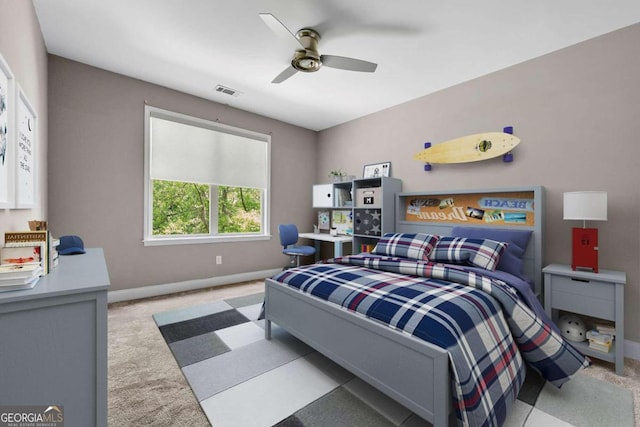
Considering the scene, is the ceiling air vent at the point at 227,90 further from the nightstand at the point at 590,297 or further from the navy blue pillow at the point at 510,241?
the nightstand at the point at 590,297

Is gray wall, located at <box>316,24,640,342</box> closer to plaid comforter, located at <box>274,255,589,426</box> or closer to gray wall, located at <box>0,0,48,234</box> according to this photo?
plaid comforter, located at <box>274,255,589,426</box>

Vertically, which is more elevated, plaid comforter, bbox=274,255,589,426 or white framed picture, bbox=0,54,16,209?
white framed picture, bbox=0,54,16,209

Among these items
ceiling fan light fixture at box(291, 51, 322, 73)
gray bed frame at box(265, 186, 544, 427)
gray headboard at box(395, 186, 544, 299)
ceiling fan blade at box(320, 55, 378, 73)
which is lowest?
gray bed frame at box(265, 186, 544, 427)

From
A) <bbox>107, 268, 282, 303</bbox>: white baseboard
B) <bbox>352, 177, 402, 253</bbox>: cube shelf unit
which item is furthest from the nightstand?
<bbox>107, 268, 282, 303</bbox>: white baseboard

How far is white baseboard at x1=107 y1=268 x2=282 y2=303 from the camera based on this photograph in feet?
Result: 10.6

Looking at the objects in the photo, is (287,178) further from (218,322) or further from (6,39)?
(6,39)

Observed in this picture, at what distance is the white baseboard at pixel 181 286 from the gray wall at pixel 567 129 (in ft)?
9.56

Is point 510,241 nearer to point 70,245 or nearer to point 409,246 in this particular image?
point 409,246

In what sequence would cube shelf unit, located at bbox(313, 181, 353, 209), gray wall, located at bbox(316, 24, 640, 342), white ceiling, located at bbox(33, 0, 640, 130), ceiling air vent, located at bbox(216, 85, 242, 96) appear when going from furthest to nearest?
1. cube shelf unit, located at bbox(313, 181, 353, 209)
2. ceiling air vent, located at bbox(216, 85, 242, 96)
3. gray wall, located at bbox(316, 24, 640, 342)
4. white ceiling, located at bbox(33, 0, 640, 130)

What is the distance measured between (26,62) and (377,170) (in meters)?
3.59

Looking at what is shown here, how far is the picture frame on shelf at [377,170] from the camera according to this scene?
3930 mm

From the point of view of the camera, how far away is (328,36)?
2.38m

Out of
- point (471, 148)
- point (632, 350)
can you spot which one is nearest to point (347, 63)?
point (471, 148)

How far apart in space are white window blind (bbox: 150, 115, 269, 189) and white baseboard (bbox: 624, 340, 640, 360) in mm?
4255
